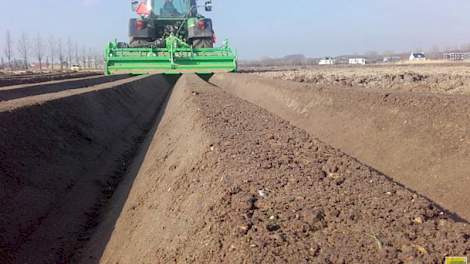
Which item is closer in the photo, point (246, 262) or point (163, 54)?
point (246, 262)

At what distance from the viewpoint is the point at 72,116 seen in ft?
40.0

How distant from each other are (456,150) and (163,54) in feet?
61.9

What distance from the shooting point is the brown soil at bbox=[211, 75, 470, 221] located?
7.24m

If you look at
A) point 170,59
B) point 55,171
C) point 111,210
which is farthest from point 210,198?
point 170,59

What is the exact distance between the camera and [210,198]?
4812 mm

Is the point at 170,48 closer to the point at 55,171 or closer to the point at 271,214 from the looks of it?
the point at 55,171

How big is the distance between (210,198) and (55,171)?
4.79 metres

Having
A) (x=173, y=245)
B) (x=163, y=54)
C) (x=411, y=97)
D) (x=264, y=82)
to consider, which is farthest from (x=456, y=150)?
(x=163, y=54)

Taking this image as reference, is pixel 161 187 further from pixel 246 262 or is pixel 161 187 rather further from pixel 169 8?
pixel 169 8

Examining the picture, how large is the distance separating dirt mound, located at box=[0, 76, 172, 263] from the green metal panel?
9.70 meters

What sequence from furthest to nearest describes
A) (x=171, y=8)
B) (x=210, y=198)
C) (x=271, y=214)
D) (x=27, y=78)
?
(x=27, y=78)
(x=171, y=8)
(x=210, y=198)
(x=271, y=214)

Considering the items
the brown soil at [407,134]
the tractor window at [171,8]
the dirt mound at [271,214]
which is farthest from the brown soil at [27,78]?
the dirt mound at [271,214]

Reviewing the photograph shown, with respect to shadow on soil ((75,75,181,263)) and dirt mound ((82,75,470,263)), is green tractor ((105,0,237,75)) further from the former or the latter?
dirt mound ((82,75,470,263))

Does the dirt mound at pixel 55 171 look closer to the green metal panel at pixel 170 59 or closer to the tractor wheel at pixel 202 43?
the green metal panel at pixel 170 59
